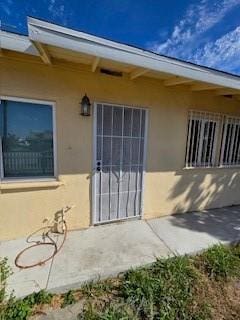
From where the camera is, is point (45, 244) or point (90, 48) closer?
point (90, 48)

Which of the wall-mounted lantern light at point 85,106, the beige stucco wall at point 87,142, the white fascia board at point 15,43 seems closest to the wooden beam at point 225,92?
the beige stucco wall at point 87,142

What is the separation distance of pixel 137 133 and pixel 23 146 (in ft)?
7.19

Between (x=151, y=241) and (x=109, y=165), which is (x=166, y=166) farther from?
(x=151, y=241)

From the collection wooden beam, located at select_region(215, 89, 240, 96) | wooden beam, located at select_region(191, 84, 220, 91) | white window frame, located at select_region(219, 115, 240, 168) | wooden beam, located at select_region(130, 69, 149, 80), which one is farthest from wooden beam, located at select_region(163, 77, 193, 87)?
white window frame, located at select_region(219, 115, 240, 168)

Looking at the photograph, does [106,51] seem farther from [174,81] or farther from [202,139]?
[202,139]

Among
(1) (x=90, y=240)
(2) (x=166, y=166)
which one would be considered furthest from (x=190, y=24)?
(1) (x=90, y=240)

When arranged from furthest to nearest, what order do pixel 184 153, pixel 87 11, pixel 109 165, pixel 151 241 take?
1. pixel 184 153
2. pixel 87 11
3. pixel 109 165
4. pixel 151 241

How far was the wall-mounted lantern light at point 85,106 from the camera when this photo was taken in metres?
3.55

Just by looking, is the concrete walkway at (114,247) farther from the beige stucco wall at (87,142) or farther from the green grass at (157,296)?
the beige stucco wall at (87,142)

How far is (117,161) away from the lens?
406cm

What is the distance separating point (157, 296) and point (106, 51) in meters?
3.21

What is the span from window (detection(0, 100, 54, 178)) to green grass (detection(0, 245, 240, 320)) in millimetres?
1497

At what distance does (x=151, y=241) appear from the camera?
3.66 metres

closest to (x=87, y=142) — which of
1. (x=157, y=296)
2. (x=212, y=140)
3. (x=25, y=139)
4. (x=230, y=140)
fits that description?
(x=25, y=139)
